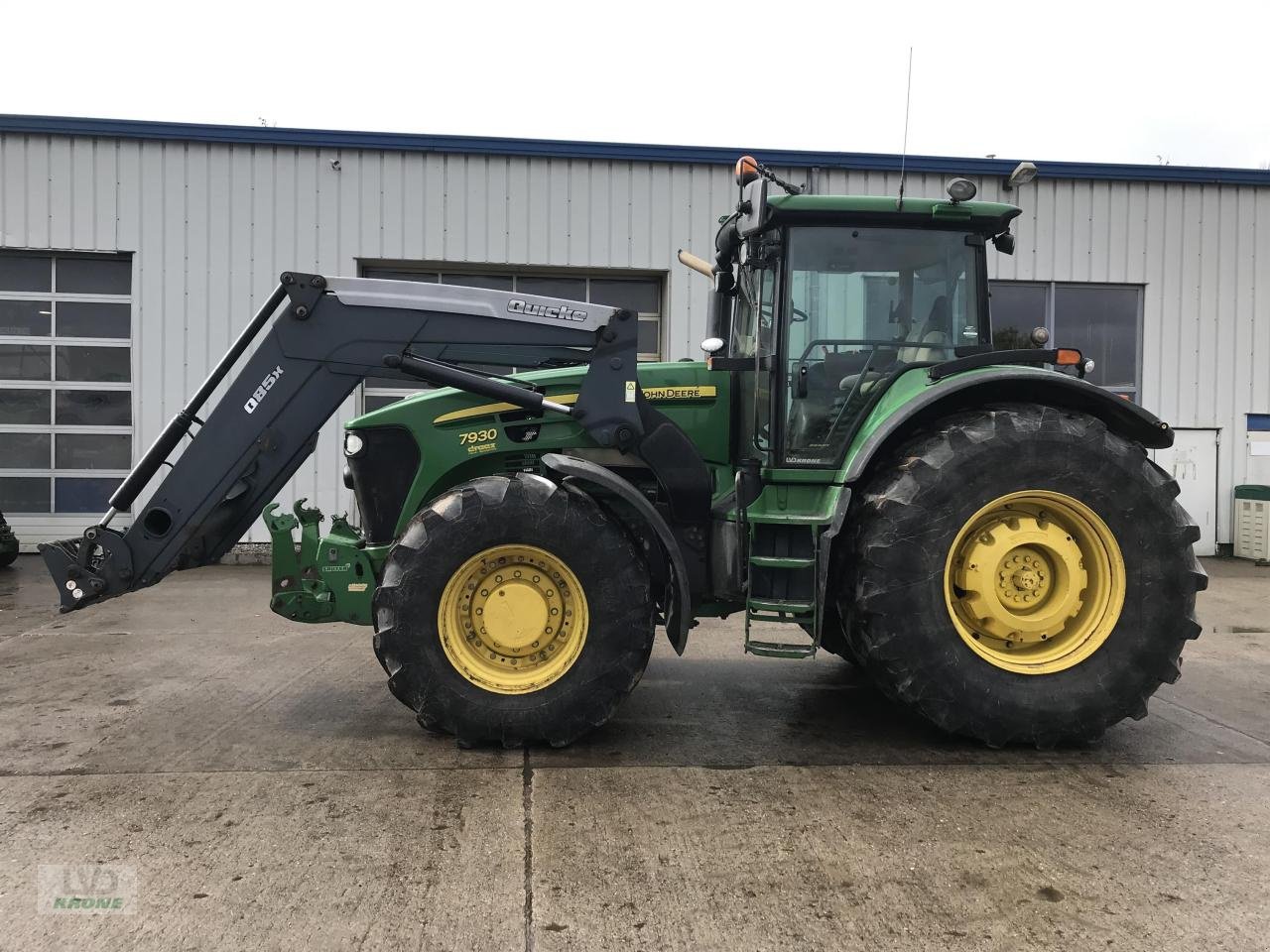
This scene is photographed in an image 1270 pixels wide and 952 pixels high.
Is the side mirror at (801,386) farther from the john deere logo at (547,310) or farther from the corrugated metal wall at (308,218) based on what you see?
the corrugated metal wall at (308,218)

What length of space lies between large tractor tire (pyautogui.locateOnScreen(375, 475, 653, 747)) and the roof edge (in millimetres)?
7982

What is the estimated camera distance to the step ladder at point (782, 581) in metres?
4.09

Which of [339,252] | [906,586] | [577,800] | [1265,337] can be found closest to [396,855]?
[577,800]

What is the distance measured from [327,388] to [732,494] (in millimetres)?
2137

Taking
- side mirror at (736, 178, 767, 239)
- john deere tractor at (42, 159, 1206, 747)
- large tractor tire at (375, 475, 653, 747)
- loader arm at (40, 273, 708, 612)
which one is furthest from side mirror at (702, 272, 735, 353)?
large tractor tire at (375, 475, 653, 747)

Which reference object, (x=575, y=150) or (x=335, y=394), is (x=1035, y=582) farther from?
(x=575, y=150)

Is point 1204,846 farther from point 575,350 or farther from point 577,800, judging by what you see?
point 575,350

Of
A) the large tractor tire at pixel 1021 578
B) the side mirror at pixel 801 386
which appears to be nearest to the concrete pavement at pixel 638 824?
the large tractor tire at pixel 1021 578

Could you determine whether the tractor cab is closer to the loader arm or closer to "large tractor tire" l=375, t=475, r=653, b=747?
the loader arm

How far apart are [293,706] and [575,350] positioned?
8.23ft

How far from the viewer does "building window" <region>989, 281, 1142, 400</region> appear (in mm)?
11852

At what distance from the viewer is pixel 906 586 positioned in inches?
153

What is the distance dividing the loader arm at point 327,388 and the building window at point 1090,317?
913cm
